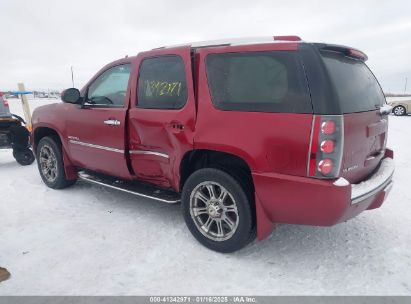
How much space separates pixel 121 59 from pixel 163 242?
2.34 metres

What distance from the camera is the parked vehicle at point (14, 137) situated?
6691 mm

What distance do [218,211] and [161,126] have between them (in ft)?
3.54

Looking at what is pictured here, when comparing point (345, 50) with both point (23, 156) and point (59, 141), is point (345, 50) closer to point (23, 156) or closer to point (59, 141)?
point (59, 141)

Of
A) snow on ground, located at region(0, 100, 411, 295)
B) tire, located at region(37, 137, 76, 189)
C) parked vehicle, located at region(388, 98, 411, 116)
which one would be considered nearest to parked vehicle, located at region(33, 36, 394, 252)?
snow on ground, located at region(0, 100, 411, 295)

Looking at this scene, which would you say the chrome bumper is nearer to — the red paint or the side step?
the red paint

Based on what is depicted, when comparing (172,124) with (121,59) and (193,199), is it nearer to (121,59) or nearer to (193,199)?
(193,199)

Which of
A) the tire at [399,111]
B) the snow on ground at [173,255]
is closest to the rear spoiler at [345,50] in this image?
the snow on ground at [173,255]

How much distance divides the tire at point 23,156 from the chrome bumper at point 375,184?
262 inches

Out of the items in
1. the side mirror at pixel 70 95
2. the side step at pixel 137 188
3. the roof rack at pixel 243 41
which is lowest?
the side step at pixel 137 188

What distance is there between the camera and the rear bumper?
2.45 meters

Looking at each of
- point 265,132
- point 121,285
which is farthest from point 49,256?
point 265,132

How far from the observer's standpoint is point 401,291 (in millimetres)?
2486

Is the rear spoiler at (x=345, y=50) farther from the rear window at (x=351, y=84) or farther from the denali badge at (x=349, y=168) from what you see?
the denali badge at (x=349, y=168)

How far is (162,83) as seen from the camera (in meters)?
3.52
